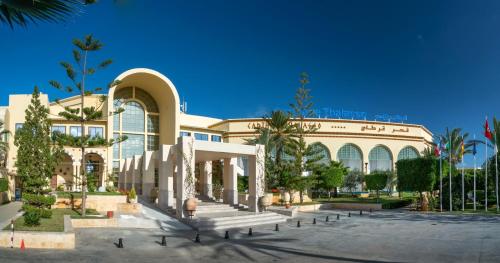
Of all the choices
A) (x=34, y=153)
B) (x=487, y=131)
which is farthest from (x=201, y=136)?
(x=34, y=153)

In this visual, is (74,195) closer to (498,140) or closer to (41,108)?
(41,108)

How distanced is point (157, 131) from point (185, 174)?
22.1 meters

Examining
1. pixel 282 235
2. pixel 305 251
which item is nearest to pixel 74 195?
pixel 282 235

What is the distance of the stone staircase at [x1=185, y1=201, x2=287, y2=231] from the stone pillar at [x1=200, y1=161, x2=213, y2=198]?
3.57 metres

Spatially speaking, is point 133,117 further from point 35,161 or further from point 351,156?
point 351,156

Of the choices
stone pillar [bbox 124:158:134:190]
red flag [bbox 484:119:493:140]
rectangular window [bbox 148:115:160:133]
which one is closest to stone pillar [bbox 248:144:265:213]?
stone pillar [bbox 124:158:134:190]

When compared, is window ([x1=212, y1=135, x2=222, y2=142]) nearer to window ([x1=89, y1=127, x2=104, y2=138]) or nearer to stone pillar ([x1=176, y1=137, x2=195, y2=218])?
window ([x1=89, y1=127, x2=104, y2=138])

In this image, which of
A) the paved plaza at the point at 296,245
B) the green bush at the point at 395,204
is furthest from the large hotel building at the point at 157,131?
the paved plaza at the point at 296,245

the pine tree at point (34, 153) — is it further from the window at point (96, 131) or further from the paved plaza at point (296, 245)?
the window at point (96, 131)

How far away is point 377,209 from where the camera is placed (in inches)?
1244

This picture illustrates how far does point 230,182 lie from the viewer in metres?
27.2

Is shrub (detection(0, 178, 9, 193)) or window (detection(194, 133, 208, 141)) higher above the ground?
window (detection(194, 133, 208, 141))

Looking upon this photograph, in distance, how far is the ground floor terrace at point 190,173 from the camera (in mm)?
21438

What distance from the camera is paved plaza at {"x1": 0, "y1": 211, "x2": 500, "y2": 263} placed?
12.4m
